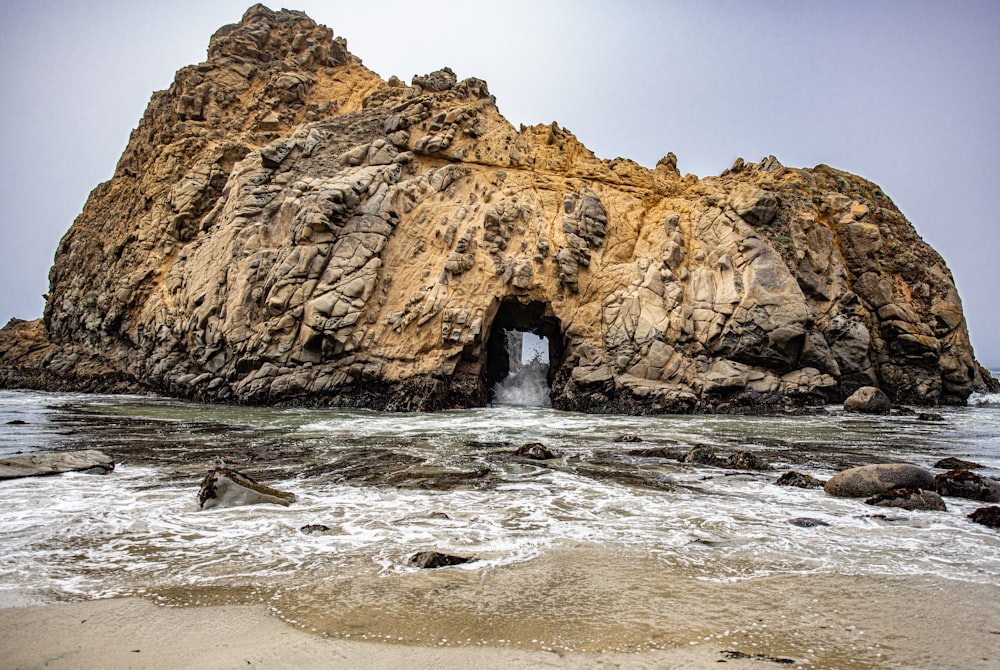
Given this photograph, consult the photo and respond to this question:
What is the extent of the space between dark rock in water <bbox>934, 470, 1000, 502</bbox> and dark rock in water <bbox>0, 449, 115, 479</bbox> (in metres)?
11.6

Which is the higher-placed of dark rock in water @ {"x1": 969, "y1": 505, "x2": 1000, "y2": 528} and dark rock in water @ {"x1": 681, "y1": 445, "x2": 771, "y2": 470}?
dark rock in water @ {"x1": 969, "y1": 505, "x2": 1000, "y2": 528}

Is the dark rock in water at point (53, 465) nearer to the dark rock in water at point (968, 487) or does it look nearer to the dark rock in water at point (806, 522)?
the dark rock in water at point (806, 522)

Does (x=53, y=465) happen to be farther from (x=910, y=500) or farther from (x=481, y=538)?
(x=910, y=500)

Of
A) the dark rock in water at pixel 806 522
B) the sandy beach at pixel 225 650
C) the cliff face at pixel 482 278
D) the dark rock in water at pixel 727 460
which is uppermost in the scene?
the cliff face at pixel 482 278

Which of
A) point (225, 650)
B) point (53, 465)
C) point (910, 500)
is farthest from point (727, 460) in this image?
point (53, 465)

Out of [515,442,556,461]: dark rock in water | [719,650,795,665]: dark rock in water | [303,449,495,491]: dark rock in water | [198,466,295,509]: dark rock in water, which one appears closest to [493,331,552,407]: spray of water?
→ [515,442,556,461]: dark rock in water

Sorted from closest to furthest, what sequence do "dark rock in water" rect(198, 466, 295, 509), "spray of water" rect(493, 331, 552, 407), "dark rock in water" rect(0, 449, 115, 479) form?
1. "dark rock in water" rect(198, 466, 295, 509)
2. "dark rock in water" rect(0, 449, 115, 479)
3. "spray of water" rect(493, 331, 552, 407)

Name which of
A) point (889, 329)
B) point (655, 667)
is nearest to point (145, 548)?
point (655, 667)

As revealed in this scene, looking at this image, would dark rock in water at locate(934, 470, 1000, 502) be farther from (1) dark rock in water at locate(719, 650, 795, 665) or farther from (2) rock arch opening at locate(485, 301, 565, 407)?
(2) rock arch opening at locate(485, 301, 565, 407)

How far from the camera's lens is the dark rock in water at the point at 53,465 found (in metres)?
8.00

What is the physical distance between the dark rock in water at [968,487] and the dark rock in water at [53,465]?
1160cm

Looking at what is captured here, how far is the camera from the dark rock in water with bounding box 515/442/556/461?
34.9 ft

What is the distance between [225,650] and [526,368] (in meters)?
27.6

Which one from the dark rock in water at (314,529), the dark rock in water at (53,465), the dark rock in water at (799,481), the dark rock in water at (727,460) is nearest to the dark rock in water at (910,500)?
the dark rock in water at (799,481)
